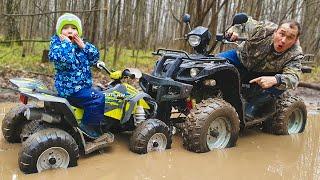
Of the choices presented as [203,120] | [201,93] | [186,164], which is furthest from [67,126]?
[201,93]

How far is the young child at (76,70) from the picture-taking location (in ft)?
13.8

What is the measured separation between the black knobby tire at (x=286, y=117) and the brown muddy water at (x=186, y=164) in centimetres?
60

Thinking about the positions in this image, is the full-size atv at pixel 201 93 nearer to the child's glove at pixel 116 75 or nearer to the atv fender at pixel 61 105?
the child's glove at pixel 116 75

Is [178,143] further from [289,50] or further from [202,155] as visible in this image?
[289,50]

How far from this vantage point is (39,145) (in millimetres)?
3820

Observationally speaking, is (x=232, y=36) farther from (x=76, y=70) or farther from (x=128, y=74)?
(x=76, y=70)

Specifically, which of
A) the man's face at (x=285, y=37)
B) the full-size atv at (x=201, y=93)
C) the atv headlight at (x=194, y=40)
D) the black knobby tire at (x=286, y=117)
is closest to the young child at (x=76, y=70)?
the full-size atv at (x=201, y=93)

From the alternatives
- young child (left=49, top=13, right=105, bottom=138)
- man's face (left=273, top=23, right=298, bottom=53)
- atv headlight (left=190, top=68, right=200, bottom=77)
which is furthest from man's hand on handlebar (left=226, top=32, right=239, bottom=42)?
young child (left=49, top=13, right=105, bottom=138)

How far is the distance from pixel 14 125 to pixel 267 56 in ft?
11.3

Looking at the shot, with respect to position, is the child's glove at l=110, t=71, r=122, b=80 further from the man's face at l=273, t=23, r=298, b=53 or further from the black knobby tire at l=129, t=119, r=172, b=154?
the man's face at l=273, t=23, r=298, b=53

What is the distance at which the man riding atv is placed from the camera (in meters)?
5.34

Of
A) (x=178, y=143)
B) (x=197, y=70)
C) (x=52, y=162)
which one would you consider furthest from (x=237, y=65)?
(x=52, y=162)

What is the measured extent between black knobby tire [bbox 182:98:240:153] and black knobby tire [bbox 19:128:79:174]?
1504 mm

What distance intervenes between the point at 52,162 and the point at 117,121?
1.13 metres
